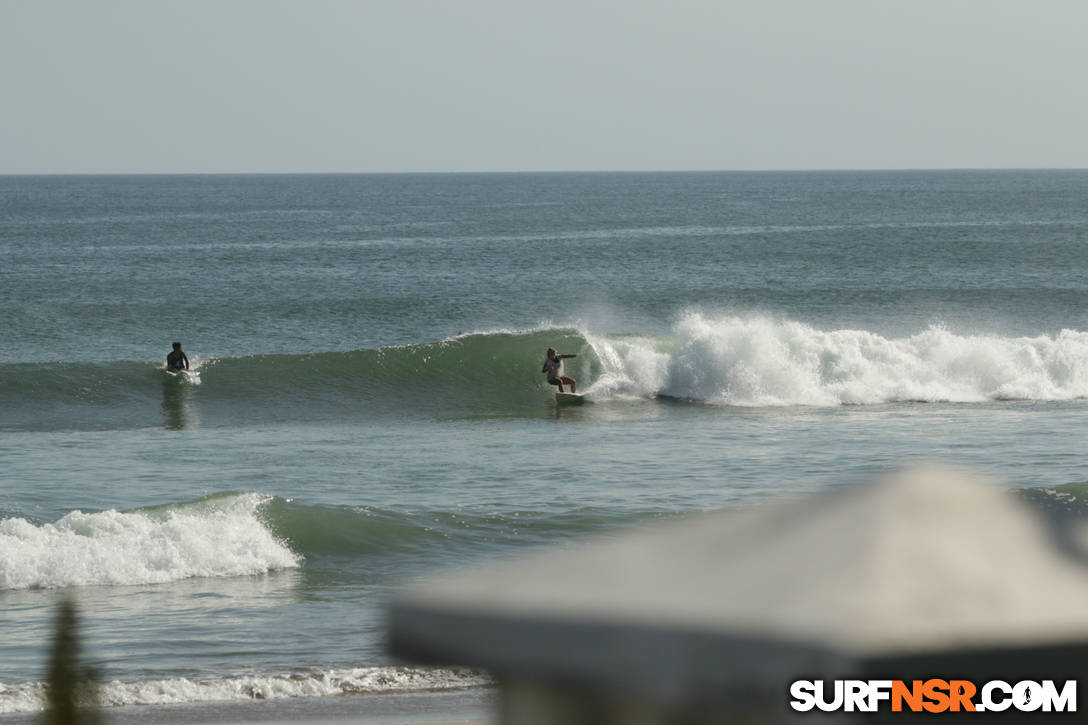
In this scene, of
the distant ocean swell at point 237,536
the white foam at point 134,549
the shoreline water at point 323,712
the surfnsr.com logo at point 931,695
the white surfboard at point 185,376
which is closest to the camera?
the surfnsr.com logo at point 931,695

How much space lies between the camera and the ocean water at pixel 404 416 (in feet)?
43.0

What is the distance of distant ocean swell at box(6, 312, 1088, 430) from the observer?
93.8 feet

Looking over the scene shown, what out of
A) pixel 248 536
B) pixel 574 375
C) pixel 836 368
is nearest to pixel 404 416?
pixel 574 375

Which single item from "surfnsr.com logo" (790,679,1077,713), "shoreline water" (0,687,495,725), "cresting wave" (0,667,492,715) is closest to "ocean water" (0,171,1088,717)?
"cresting wave" (0,667,492,715)

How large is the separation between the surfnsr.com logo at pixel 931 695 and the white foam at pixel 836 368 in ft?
87.9

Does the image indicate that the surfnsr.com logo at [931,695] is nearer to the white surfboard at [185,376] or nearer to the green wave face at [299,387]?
the green wave face at [299,387]

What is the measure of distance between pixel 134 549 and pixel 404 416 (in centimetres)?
1383

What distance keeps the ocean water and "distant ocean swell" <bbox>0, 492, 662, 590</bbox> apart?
0.13ft

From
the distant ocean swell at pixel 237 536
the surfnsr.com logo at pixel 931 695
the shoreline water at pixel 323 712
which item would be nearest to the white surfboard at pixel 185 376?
the distant ocean swell at pixel 237 536

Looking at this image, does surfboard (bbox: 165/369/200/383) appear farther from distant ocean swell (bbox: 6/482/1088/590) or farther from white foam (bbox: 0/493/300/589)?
white foam (bbox: 0/493/300/589)

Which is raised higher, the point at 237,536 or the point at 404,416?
the point at 404,416

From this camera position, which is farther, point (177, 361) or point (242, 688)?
point (177, 361)

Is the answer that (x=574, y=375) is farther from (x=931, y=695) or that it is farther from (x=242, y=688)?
(x=931, y=695)

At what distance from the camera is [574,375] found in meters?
31.2
